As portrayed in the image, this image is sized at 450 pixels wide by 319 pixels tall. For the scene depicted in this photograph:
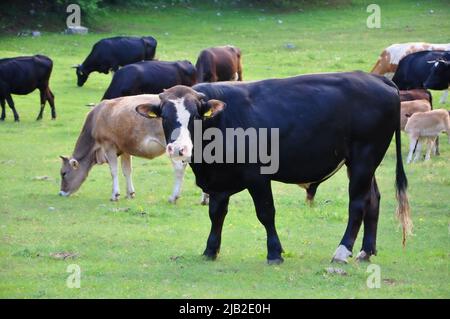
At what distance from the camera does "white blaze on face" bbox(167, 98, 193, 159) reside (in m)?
10.0

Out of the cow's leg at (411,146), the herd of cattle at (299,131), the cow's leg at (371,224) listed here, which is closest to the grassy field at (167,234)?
the cow's leg at (371,224)

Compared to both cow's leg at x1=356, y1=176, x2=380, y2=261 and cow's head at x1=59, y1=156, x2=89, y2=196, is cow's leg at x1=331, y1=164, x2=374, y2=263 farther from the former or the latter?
cow's head at x1=59, y1=156, x2=89, y2=196

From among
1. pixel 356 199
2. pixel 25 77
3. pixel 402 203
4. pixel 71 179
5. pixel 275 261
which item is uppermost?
pixel 356 199

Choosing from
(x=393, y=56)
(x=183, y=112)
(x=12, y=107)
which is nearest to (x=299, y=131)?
(x=183, y=112)

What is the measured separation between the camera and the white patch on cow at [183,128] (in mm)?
10086

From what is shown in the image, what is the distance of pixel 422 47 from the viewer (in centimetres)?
2858

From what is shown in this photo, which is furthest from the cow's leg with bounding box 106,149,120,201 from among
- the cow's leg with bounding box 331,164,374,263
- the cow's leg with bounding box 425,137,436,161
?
the cow's leg with bounding box 425,137,436,161

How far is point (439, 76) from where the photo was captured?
77.3 feet

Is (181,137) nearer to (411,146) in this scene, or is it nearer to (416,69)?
(411,146)

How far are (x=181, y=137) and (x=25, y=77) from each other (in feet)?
50.7

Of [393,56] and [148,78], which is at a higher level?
[148,78]

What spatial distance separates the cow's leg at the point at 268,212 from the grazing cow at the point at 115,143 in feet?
15.7

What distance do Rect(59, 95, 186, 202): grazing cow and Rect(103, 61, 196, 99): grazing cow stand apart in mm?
5743
